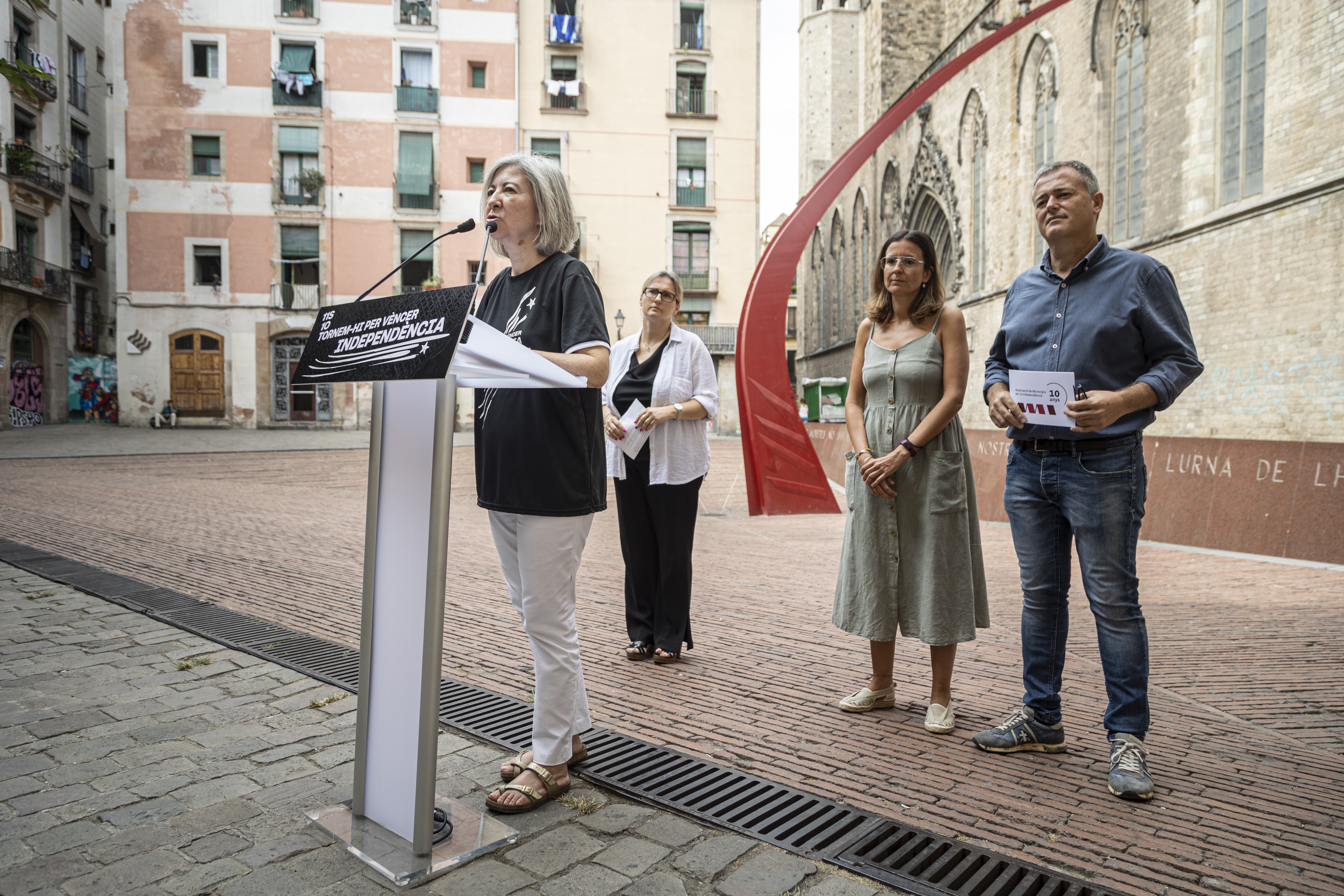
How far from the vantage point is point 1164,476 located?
365 inches

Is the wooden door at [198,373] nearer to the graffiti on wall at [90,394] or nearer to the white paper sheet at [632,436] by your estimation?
the graffiti on wall at [90,394]

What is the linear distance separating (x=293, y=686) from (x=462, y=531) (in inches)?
213

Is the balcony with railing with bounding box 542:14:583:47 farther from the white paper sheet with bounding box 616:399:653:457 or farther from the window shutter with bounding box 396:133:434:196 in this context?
the white paper sheet with bounding box 616:399:653:457

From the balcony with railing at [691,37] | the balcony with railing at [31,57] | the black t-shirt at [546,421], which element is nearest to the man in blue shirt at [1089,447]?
the black t-shirt at [546,421]

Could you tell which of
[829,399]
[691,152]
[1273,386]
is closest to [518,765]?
[1273,386]

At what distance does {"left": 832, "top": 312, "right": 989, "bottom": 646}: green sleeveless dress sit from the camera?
339 cm

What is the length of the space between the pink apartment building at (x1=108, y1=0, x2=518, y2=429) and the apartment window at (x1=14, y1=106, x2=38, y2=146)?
7.58ft

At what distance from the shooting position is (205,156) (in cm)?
3114

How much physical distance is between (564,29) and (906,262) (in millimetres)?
33260

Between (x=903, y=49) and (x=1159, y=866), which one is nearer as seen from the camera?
(x=1159, y=866)

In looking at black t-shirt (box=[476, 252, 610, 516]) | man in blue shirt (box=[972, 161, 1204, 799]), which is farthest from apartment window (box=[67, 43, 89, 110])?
man in blue shirt (box=[972, 161, 1204, 799])

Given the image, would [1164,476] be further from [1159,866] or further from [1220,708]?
[1159,866]

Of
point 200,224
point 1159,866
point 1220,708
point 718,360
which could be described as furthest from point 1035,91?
point 200,224

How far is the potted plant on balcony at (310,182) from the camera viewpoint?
31125mm
